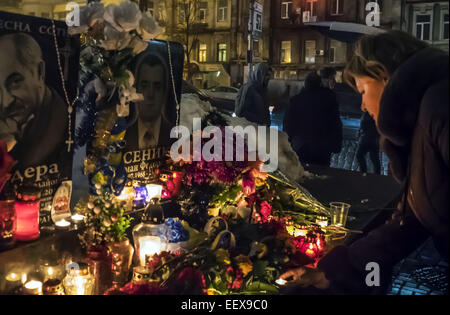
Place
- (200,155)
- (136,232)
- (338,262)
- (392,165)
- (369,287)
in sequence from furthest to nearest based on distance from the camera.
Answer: (200,155) < (136,232) < (338,262) < (369,287) < (392,165)

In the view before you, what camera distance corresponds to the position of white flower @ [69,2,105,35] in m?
3.02

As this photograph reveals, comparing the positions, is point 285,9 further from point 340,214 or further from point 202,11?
point 340,214

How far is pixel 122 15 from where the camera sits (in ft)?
9.87

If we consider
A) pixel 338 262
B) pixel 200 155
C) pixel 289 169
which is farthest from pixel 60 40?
pixel 289 169

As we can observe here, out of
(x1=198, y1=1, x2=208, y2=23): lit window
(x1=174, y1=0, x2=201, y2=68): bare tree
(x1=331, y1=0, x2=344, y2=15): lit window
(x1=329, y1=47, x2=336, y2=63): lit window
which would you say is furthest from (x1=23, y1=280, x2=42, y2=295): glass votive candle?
(x1=198, y1=1, x2=208, y2=23): lit window

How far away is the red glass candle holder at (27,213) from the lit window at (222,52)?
32.5m

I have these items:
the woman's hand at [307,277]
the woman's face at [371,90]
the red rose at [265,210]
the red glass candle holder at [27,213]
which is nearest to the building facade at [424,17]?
the red rose at [265,210]

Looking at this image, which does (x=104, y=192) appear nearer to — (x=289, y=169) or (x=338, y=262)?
(x=338, y=262)

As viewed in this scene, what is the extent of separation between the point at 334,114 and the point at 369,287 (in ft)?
12.4

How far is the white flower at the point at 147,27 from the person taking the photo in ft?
10.5

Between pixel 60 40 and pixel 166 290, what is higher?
pixel 60 40

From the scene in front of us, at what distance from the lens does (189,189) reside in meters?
3.87

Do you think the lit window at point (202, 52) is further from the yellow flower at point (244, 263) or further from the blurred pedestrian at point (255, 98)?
the yellow flower at point (244, 263)

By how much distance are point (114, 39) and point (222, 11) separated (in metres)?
33.6
